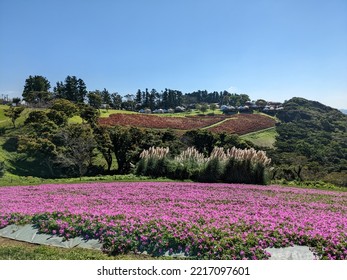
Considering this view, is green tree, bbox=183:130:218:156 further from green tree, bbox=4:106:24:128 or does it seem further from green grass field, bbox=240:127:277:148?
green tree, bbox=4:106:24:128

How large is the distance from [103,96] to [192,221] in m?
79.1

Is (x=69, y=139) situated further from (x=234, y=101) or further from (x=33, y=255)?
(x=234, y=101)

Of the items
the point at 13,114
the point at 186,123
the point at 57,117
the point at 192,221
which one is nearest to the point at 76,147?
the point at 57,117

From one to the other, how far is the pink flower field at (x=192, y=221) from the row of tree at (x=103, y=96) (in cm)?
4952

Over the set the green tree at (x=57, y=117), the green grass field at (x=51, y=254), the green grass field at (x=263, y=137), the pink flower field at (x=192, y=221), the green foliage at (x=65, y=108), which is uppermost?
the green foliage at (x=65, y=108)

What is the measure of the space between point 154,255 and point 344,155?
49776 mm

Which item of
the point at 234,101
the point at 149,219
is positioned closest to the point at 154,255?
the point at 149,219

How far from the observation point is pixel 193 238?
6.75m

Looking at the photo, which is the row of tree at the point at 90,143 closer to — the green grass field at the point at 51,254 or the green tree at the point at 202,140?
the green tree at the point at 202,140

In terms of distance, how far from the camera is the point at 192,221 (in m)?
8.05

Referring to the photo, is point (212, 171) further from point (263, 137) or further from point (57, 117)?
point (263, 137)

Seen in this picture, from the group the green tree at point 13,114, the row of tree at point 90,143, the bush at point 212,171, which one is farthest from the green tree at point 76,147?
the bush at point 212,171

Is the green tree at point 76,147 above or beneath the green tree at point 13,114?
beneath

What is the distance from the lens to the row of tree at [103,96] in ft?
208
